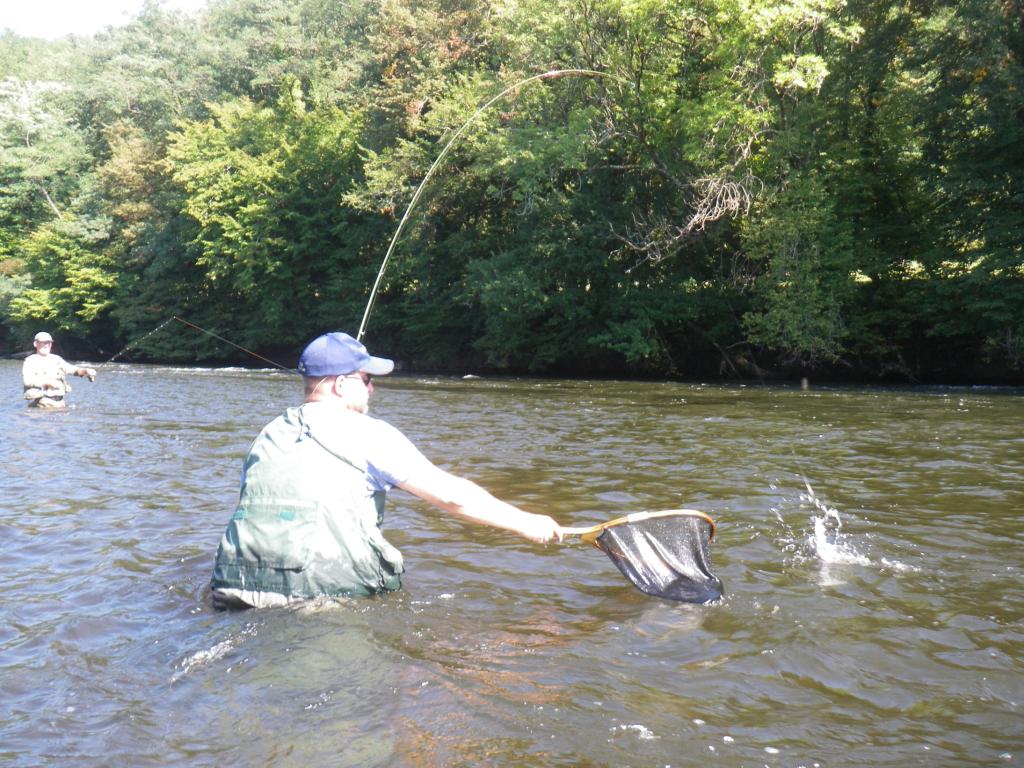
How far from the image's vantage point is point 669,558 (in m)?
5.66

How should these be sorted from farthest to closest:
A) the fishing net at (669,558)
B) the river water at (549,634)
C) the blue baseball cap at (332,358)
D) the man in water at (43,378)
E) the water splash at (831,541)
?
the man in water at (43,378) → the water splash at (831,541) → the fishing net at (669,558) → the blue baseball cap at (332,358) → the river water at (549,634)

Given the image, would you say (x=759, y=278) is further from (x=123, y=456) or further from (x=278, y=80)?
(x=278, y=80)

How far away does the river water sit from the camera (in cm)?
384

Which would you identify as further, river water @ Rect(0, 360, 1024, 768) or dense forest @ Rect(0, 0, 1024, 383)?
dense forest @ Rect(0, 0, 1024, 383)

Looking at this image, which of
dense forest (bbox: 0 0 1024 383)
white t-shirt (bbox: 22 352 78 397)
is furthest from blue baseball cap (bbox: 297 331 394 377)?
dense forest (bbox: 0 0 1024 383)

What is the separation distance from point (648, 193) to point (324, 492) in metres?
25.2

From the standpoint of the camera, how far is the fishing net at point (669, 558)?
5.60 meters

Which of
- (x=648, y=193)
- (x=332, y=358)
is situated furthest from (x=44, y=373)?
(x=648, y=193)

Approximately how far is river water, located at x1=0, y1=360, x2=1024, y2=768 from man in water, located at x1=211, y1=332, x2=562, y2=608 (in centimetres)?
23

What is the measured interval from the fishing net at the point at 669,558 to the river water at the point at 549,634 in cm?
14

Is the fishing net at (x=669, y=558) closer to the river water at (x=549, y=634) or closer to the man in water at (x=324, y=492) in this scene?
the river water at (x=549, y=634)

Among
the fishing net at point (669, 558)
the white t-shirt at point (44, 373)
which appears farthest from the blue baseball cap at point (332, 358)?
the white t-shirt at point (44, 373)

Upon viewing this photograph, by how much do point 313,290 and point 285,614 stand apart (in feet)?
129

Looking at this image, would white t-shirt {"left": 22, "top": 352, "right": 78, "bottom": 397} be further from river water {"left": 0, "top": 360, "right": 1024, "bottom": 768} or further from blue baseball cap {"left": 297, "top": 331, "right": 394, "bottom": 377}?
blue baseball cap {"left": 297, "top": 331, "right": 394, "bottom": 377}
